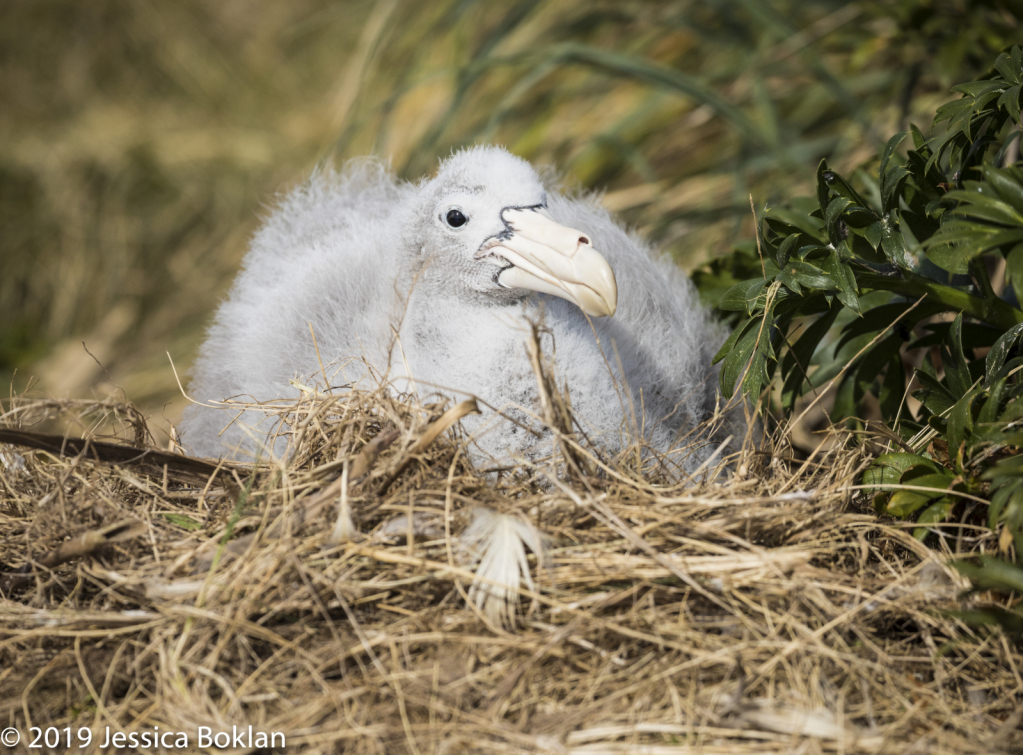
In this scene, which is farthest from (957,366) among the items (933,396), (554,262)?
(554,262)

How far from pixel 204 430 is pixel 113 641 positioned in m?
0.95

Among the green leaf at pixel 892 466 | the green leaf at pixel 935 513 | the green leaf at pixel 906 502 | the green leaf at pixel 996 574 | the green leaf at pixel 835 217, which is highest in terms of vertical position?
the green leaf at pixel 835 217

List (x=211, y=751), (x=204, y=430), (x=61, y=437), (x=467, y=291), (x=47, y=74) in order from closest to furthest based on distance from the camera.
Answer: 1. (x=211, y=751)
2. (x=61, y=437)
3. (x=467, y=291)
4. (x=204, y=430)
5. (x=47, y=74)

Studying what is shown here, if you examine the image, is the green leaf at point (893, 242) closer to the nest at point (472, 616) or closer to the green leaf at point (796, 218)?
the green leaf at point (796, 218)

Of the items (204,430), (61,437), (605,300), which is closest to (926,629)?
(605,300)

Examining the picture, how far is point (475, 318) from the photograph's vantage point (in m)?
2.09

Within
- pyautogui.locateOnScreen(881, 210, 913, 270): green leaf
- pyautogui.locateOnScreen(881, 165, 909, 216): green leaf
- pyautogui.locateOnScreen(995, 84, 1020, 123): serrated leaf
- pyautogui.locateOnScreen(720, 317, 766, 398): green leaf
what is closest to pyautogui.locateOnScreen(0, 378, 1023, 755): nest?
pyautogui.locateOnScreen(720, 317, 766, 398): green leaf

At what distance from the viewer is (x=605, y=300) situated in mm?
1778

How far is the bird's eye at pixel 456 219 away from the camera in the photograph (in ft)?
6.75

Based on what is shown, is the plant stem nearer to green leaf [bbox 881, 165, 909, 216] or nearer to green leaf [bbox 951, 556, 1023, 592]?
green leaf [bbox 881, 165, 909, 216]

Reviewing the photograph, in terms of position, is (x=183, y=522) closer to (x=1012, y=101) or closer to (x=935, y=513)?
(x=935, y=513)

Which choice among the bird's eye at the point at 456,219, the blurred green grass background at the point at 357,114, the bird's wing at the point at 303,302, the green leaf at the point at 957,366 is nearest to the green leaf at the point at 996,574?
the green leaf at the point at 957,366

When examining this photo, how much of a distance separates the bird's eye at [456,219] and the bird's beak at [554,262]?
11 centimetres

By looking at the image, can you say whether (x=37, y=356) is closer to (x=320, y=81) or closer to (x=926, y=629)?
(x=320, y=81)
